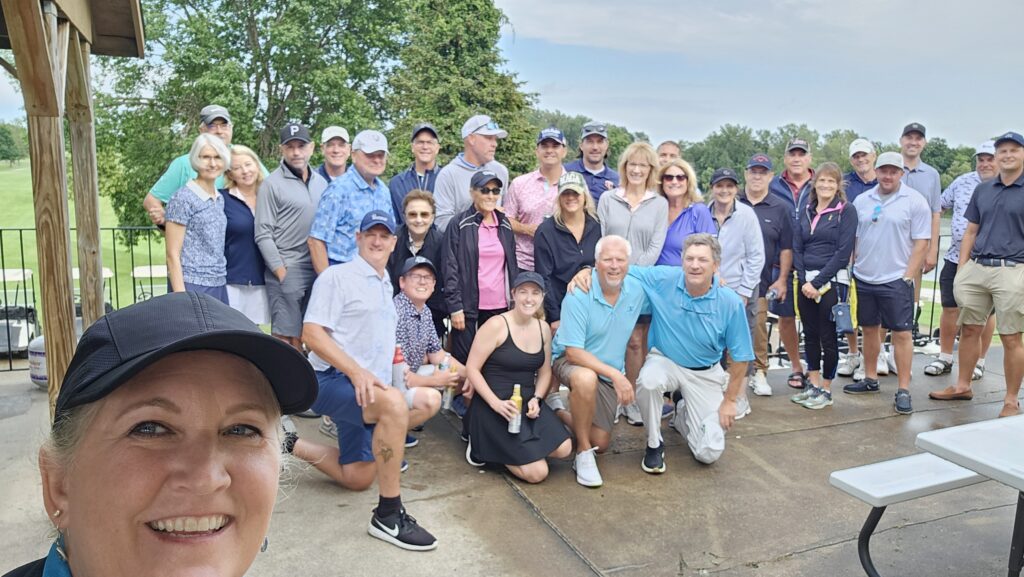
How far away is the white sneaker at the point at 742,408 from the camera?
19.1ft

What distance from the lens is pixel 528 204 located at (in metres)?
5.66

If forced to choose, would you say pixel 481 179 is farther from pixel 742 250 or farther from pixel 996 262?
pixel 996 262

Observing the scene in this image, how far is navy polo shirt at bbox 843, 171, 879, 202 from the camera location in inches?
272

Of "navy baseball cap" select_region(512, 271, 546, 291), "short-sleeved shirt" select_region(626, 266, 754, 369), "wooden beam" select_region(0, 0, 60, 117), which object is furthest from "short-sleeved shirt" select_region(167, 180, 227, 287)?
"short-sleeved shirt" select_region(626, 266, 754, 369)

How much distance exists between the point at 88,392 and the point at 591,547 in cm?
309

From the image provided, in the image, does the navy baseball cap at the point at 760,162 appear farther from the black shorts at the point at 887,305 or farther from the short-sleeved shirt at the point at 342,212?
the short-sleeved shirt at the point at 342,212

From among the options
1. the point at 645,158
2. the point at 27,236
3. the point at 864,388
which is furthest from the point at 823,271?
the point at 27,236

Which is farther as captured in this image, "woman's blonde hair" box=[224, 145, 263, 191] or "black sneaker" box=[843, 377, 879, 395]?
"black sneaker" box=[843, 377, 879, 395]

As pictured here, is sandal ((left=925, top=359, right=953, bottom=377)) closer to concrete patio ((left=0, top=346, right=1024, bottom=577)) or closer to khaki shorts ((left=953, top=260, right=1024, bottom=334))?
khaki shorts ((left=953, top=260, right=1024, bottom=334))

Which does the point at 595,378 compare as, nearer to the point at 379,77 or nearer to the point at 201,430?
the point at 201,430

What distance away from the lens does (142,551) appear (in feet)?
3.27

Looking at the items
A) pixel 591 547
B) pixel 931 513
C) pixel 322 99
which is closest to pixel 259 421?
pixel 591 547

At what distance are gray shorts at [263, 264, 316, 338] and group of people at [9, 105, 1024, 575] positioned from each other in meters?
0.01

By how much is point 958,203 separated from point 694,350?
3.95 m
